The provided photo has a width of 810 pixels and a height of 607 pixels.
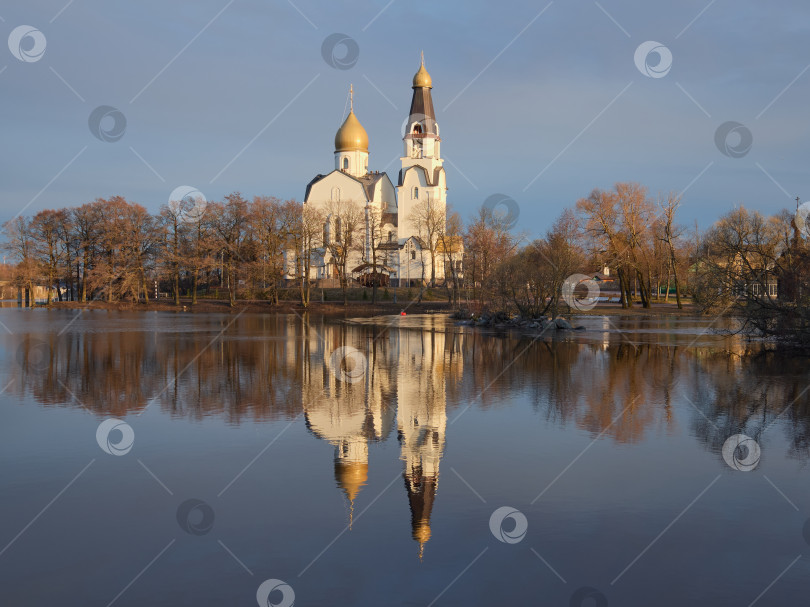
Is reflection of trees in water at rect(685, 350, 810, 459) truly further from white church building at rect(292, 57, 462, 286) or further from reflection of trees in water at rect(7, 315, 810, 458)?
white church building at rect(292, 57, 462, 286)

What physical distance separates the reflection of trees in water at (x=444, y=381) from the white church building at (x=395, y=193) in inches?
2004

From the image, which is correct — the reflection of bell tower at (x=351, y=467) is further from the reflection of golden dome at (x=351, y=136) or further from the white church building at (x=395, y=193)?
the reflection of golden dome at (x=351, y=136)

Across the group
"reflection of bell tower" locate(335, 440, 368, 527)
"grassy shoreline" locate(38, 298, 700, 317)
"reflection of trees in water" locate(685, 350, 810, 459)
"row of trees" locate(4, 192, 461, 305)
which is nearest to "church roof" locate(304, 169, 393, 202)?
"row of trees" locate(4, 192, 461, 305)

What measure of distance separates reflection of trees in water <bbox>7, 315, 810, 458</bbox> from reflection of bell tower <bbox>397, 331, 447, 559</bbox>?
0.46 feet

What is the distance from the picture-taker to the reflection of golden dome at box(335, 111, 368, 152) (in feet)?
280

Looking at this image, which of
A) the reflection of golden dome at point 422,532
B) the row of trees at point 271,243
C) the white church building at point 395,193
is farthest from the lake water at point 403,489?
the white church building at point 395,193

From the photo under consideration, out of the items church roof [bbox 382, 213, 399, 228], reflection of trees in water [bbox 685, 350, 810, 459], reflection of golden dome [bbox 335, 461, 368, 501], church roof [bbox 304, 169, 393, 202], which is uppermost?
church roof [bbox 304, 169, 393, 202]

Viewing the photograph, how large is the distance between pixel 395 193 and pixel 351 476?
80037 millimetres

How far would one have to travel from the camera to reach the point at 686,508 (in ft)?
27.3

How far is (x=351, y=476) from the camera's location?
9.48 meters

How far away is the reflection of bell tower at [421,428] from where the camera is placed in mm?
8375

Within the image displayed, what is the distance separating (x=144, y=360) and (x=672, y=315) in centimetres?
4091

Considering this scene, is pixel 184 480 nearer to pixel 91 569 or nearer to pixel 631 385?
pixel 91 569

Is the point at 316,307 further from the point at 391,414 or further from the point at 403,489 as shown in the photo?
the point at 403,489
